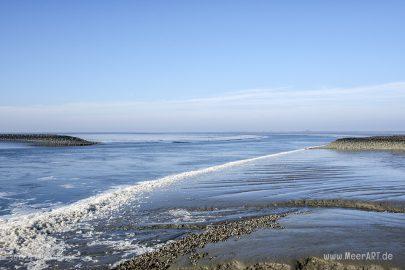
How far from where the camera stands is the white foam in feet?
34.7

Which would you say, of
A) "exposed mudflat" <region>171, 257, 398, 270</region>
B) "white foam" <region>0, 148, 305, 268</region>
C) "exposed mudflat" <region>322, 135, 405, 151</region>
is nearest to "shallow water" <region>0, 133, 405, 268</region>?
"white foam" <region>0, 148, 305, 268</region>

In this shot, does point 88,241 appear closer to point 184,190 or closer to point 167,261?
point 167,261

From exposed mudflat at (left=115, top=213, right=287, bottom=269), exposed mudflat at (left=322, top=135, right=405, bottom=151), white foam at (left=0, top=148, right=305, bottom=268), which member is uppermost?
exposed mudflat at (left=322, top=135, right=405, bottom=151)

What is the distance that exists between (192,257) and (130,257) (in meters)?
1.73

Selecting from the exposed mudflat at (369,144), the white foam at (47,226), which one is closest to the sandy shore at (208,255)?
the white foam at (47,226)

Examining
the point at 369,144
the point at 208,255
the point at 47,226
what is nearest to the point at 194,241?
the point at 208,255

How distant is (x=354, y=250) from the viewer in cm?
923

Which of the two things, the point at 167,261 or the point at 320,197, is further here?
the point at 320,197

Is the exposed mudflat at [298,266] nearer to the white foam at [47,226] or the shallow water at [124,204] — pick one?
the shallow water at [124,204]

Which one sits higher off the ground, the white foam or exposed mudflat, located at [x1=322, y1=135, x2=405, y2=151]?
exposed mudflat, located at [x1=322, y1=135, x2=405, y2=151]

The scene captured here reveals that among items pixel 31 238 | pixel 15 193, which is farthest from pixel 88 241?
pixel 15 193

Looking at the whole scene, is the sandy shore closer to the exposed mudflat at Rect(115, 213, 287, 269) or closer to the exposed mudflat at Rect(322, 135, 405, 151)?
the exposed mudflat at Rect(115, 213, 287, 269)

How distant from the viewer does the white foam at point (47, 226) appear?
10.6 metres

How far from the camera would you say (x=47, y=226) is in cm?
1350
